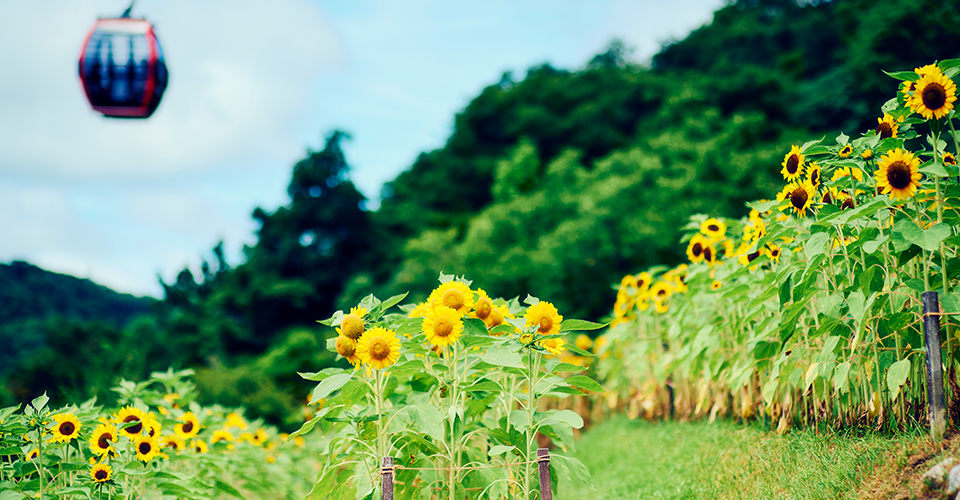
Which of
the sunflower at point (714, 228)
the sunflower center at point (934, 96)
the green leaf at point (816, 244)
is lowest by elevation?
the green leaf at point (816, 244)

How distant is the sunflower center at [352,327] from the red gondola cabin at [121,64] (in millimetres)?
2220

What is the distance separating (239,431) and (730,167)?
10.7 metres

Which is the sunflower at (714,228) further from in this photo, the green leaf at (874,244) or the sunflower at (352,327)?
the sunflower at (352,327)

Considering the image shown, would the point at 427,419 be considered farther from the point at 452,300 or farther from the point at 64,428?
the point at 64,428

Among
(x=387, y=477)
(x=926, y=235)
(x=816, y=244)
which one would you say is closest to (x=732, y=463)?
(x=816, y=244)

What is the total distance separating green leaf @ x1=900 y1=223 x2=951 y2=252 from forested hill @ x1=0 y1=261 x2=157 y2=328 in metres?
15.0

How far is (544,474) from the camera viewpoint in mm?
2084

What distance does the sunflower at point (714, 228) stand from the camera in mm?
3668

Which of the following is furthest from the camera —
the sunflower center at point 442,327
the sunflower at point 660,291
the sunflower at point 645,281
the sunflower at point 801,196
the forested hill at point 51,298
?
the forested hill at point 51,298

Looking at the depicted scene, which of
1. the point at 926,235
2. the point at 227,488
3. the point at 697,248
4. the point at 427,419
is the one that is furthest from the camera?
the point at 697,248

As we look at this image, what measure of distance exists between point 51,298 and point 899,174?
63.2 ft

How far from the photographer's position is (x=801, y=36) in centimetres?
1883

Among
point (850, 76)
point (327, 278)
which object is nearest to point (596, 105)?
point (850, 76)

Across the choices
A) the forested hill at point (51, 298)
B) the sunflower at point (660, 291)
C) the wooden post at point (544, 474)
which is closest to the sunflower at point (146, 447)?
the wooden post at point (544, 474)
